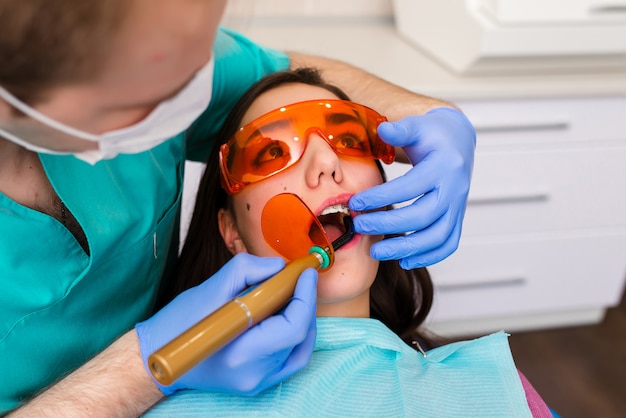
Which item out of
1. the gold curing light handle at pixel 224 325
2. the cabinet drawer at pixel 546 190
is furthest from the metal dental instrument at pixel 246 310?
the cabinet drawer at pixel 546 190

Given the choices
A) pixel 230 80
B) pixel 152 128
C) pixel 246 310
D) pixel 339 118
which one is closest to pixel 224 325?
pixel 246 310

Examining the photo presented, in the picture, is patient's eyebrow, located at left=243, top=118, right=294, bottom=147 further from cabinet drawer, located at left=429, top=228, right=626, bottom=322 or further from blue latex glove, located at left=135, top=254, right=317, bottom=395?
cabinet drawer, located at left=429, top=228, right=626, bottom=322

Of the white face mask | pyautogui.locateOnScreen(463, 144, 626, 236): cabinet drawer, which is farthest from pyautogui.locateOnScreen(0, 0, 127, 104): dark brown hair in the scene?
pyautogui.locateOnScreen(463, 144, 626, 236): cabinet drawer

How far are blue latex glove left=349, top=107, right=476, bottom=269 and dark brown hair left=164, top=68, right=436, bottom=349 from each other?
0.13 meters

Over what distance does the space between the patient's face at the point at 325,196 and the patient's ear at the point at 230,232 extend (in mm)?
29

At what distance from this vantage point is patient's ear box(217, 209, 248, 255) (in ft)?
3.73

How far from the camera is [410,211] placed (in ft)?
3.29

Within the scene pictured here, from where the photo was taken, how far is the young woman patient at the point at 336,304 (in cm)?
97

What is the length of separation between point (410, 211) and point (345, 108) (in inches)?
7.7

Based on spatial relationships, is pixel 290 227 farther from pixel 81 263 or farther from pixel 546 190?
pixel 546 190

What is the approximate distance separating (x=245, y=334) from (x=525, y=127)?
1325mm

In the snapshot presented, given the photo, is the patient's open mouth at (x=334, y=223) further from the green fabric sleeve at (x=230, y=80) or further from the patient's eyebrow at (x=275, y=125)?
the green fabric sleeve at (x=230, y=80)

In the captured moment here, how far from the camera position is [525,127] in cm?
188

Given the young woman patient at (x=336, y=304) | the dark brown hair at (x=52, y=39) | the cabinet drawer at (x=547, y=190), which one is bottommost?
the cabinet drawer at (x=547, y=190)
